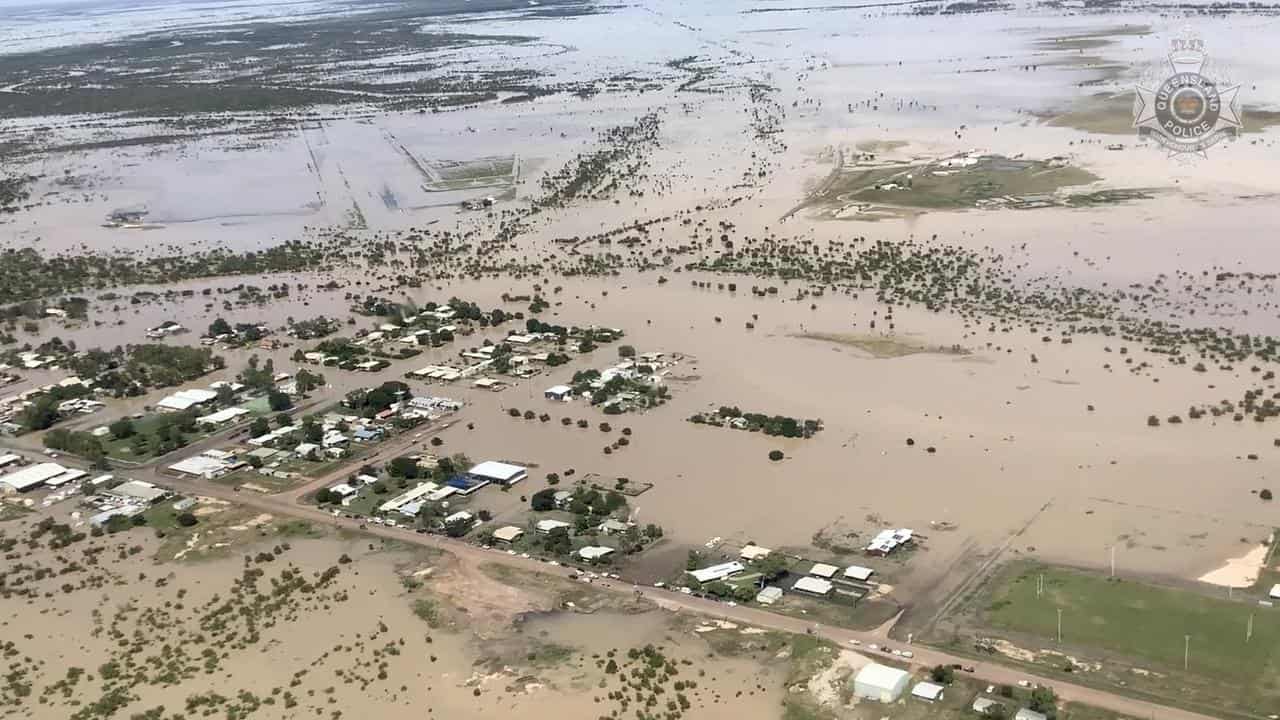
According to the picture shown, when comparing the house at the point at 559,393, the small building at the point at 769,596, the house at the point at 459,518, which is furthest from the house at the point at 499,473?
the small building at the point at 769,596

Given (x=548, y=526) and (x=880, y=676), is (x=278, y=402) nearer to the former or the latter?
(x=548, y=526)

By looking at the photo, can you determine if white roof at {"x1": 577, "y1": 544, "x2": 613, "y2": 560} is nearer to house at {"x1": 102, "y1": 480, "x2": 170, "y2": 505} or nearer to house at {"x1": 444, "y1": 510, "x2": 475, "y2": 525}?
house at {"x1": 444, "y1": 510, "x2": 475, "y2": 525}

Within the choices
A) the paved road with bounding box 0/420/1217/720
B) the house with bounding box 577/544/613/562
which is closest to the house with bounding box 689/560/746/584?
the paved road with bounding box 0/420/1217/720

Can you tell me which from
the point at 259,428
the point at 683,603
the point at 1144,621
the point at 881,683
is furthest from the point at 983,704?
the point at 259,428

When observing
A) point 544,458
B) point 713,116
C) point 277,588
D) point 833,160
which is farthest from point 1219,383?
point 713,116

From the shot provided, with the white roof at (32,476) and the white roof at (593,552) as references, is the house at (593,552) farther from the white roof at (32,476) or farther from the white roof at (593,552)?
the white roof at (32,476)

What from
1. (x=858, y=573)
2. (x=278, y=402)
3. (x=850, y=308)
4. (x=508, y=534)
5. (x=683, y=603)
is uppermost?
(x=850, y=308)
